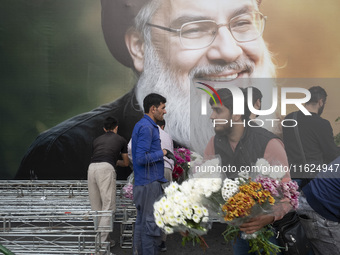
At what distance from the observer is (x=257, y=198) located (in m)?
1.97

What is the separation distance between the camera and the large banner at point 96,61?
476 cm

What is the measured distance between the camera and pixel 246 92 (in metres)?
3.32

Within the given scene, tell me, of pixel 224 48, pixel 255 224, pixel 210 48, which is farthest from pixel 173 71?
pixel 255 224

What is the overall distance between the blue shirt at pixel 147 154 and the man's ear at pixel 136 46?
185 centimetres

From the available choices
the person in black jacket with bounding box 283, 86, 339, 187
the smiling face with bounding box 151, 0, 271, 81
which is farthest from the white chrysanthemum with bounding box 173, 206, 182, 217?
the smiling face with bounding box 151, 0, 271, 81

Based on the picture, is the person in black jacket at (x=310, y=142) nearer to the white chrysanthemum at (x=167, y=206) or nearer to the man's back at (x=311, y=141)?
the man's back at (x=311, y=141)

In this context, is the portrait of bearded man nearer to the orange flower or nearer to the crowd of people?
the crowd of people

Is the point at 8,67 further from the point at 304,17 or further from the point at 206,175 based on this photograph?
the point at 304,17

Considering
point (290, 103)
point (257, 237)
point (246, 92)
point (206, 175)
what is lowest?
point (257, 237)

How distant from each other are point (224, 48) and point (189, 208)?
10.9 ft

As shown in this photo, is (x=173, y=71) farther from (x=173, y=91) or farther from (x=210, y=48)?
(x=210, y=48)

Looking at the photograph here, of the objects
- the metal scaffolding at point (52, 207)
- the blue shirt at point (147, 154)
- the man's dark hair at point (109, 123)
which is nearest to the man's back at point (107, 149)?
the man's dark hair at point (109, 123)

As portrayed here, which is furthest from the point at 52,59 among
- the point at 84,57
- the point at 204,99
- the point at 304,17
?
the point at 304,17

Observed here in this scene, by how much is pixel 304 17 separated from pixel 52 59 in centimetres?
387
